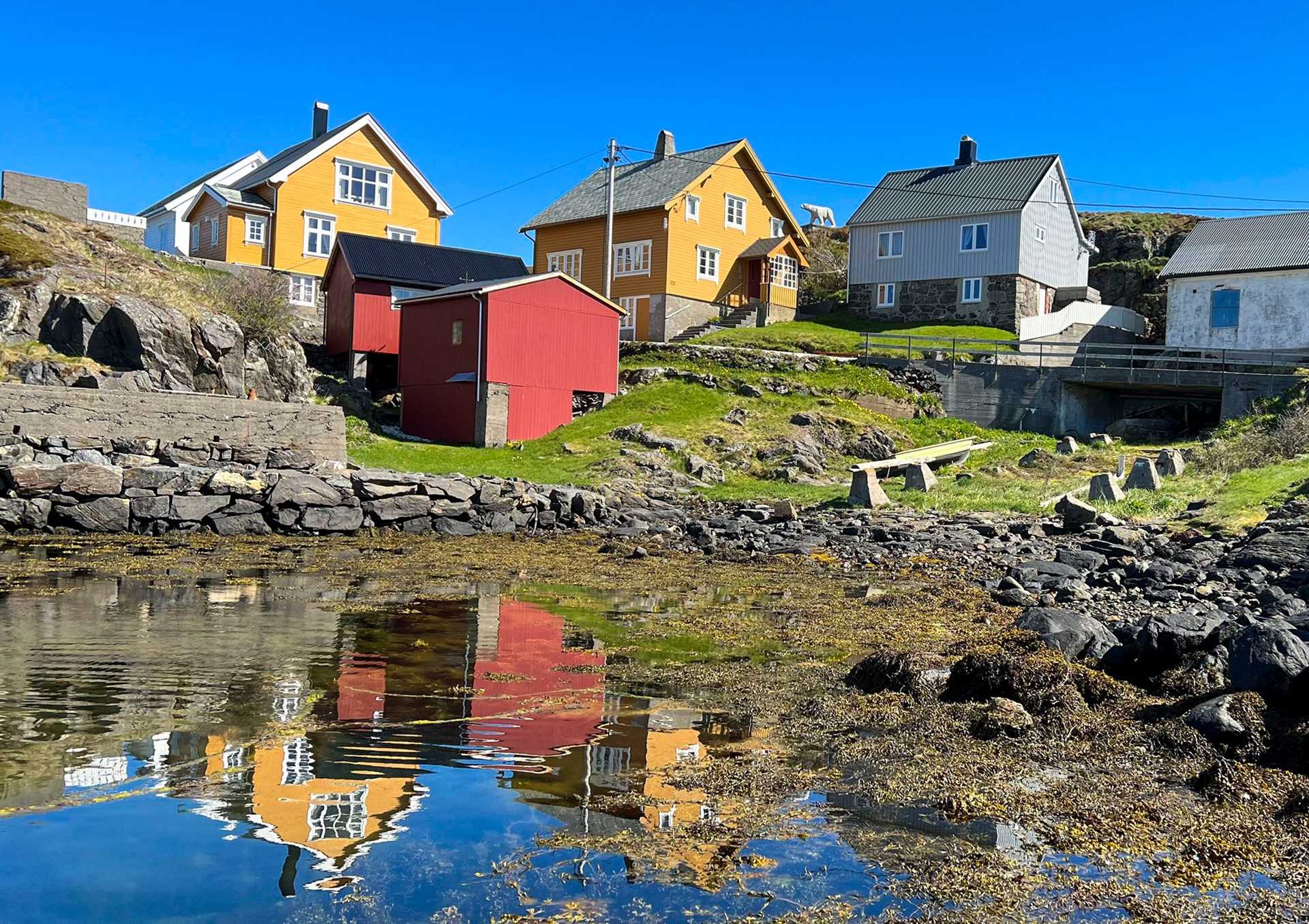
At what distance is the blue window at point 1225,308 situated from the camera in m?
41.1

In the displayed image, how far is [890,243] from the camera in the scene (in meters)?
49.9

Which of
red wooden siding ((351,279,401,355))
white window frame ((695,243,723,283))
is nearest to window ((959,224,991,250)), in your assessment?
white window frame ((695,243,723,283))

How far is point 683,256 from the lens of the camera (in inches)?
1817

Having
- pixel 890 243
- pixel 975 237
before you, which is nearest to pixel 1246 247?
pixel 975 237

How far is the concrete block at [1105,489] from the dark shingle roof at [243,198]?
3569cm

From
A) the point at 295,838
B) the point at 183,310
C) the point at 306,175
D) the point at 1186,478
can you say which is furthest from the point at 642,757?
the point at 306,175

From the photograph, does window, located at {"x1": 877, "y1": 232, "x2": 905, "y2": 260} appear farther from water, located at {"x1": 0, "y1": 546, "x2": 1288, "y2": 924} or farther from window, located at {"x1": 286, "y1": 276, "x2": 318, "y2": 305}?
water, located at {"x1": 0, "y1": 546, "x2": 1288, "y2": 924}

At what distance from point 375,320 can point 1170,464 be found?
1022 inches

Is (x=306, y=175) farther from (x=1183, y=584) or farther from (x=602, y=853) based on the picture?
(x=602, y=853)

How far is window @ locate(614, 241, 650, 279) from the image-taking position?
4612cm

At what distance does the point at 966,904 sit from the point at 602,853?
1557 millimetres

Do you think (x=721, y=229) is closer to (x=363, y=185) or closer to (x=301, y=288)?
(x=363, y=185)

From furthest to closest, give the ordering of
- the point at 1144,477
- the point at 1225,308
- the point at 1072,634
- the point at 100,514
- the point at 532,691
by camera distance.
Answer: the point at 1225,308 < the point at 1144,477 < the point at 100,514 < the point at 1072,634 < the point at 532,691

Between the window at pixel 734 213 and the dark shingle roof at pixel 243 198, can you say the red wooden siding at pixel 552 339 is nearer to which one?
the window at pixel 734 213
